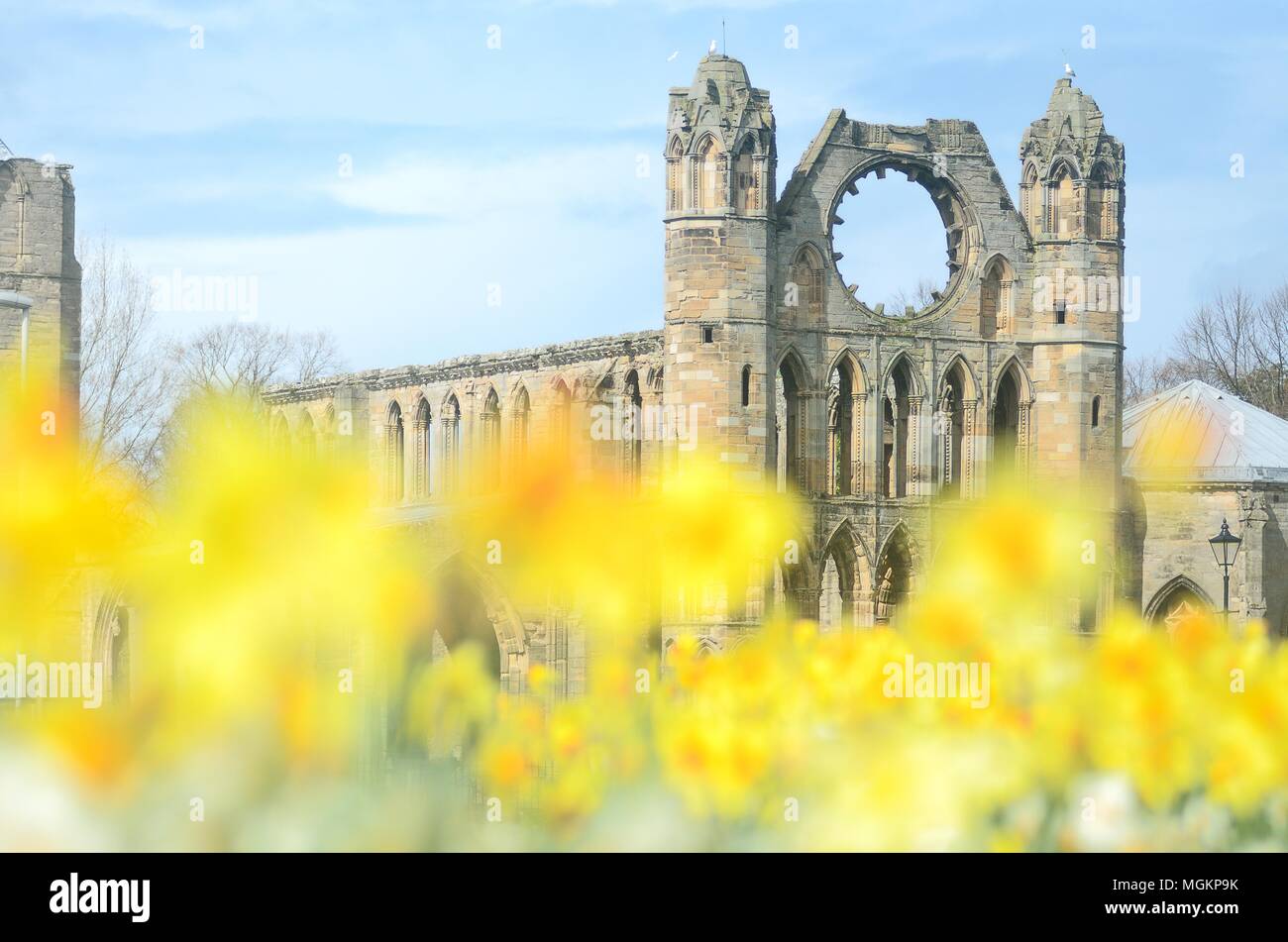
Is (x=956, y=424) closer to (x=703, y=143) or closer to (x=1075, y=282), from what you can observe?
(x=1075, y=282)

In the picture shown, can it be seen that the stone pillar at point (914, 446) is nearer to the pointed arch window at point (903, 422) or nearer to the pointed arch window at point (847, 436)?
the pointed arch window at point (903, 422)

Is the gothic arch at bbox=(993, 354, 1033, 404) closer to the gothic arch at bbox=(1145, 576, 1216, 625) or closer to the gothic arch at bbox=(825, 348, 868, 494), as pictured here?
the gothic arch at bbox=(825, 348, 868, 494)

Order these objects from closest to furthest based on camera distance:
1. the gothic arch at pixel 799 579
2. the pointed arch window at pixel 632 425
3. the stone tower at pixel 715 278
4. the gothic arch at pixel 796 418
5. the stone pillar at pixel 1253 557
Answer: the stone tower at pixel 715 278
the gothic arch at pixel 799 579
the gothic arch at pixel 796 418
the pointed arch window at pixel 632 425
the stone pillar at pixel 1253 557

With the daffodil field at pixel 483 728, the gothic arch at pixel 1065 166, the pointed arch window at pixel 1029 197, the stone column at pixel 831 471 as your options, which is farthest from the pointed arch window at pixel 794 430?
the daffodil field at pixel 483 728

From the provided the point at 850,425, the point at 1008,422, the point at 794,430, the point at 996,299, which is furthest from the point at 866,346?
the point at 1008,422

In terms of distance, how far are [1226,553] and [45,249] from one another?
2246 cm

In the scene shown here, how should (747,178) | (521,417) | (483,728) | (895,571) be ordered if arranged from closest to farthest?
(483,728), (747,178), (895,571), (521,417)

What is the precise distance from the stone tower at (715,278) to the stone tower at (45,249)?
41.9ft

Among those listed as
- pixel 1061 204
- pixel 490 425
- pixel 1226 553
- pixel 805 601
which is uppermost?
pixel 1061 204

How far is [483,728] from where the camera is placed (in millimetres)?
11367

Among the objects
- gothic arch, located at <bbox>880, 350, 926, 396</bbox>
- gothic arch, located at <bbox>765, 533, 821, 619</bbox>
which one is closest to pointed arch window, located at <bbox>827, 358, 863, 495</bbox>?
gothic arch, located at <bbox>880, 350, 926, 396</bbox>

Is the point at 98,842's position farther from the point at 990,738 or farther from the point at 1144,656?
the point at 1144,656

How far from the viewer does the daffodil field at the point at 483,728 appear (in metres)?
8.70

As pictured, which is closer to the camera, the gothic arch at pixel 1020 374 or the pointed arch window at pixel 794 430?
the pointed arch window at pixel 794 430
